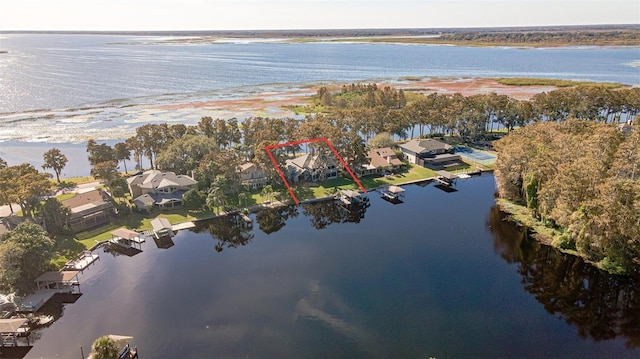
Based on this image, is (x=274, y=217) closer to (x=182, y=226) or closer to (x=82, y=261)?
(x=182, y=226)

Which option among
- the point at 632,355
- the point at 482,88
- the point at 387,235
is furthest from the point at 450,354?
the point at 482,88

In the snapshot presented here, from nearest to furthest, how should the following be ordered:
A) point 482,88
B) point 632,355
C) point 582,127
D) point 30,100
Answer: point 632,355 < point 582,127 < point 30,100 < point 482,88

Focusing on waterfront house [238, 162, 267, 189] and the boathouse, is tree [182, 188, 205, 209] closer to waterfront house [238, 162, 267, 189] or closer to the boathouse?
waterfront house [238, 162, 267, 189]

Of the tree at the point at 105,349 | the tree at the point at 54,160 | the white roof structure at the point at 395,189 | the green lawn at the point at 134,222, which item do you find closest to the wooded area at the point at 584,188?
the white roof structure at the point at 395,189

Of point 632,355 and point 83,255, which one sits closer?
point 632,355

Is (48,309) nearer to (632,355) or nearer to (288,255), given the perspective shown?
(288,255)

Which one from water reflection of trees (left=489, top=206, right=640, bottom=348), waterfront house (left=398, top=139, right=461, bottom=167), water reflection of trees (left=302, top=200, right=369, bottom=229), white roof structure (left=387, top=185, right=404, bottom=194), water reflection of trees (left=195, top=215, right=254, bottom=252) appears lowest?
water reflection of trees (left=489, top=206, right=640, bottom=348)

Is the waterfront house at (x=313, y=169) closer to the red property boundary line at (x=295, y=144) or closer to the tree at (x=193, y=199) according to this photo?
the red property boundary line at (x=295, y=144)

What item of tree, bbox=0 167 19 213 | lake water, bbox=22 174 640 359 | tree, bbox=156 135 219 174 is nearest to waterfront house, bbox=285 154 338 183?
tree, bbox=156 135 219 174
